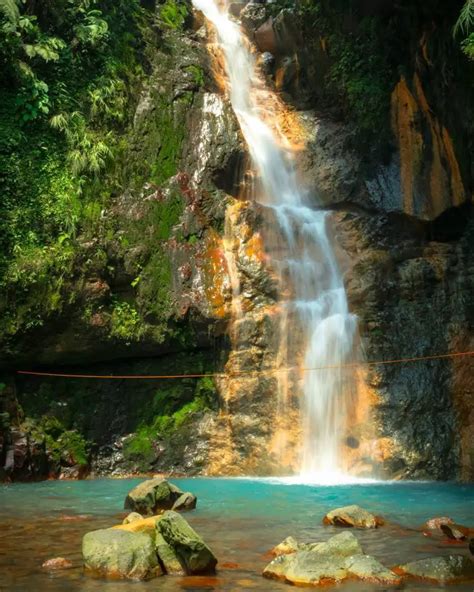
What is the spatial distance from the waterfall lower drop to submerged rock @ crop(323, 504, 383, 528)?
4674mm

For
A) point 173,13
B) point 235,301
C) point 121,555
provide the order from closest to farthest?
point 121,555, point 235,301, point 173,13

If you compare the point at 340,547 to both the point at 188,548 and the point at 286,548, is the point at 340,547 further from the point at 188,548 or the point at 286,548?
the point at 188,548

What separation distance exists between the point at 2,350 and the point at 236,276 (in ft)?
16.7

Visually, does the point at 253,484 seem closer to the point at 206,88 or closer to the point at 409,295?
the point at 409,295

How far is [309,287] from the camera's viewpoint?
16000mm

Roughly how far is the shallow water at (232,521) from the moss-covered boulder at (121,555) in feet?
0.53

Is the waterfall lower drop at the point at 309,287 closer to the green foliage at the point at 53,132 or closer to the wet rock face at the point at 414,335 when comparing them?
the wet rock face at the point at 414,335

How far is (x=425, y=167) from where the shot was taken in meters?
17.2

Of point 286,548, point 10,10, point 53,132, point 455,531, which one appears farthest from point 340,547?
point 10,10

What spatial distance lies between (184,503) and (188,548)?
3.31m

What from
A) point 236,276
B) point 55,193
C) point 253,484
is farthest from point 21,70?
point 253,484

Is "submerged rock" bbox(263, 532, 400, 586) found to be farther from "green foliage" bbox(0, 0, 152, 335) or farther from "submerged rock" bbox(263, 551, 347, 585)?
"green foliage" bbox(0, 0, 152, 335)

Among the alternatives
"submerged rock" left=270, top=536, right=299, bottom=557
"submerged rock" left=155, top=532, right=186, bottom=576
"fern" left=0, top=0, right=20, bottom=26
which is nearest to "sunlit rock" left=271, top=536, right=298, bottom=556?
"submerged rock" left=270, top=536, right=299, bottom=557

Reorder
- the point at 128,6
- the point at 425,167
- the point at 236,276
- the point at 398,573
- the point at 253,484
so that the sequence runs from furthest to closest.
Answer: the point at 128,6 → the point at 425,167 → the point at 236,276 → the point at 253,484 → the point at 398,573
